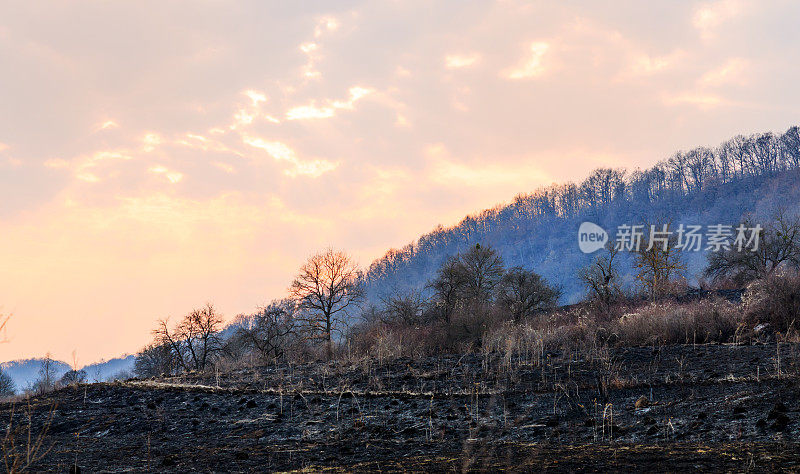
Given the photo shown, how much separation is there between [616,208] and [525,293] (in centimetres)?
12827

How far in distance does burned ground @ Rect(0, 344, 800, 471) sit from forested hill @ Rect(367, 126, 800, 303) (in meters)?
85.5

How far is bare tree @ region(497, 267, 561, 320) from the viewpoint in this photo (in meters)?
32.6

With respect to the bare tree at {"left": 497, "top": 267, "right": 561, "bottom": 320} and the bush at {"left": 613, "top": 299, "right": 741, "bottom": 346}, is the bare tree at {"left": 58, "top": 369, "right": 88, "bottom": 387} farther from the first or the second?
the bare tree at {"left": 497, "top": 267, "right": 561, "bottom": 320}

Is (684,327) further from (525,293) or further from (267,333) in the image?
(267,333)

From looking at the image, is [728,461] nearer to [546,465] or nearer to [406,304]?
[546,465]

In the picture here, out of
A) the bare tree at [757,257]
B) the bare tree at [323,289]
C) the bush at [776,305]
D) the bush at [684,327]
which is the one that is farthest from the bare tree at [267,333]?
the bare tree at [757,257]

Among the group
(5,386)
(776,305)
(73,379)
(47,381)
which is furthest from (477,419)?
(5,386)

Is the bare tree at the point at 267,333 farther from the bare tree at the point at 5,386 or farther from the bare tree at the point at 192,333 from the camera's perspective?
the bare tree at the point at 5,386

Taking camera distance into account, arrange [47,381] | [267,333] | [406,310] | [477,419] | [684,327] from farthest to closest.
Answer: [267,333], [406,310], [47,381], [684,327], [477,419]

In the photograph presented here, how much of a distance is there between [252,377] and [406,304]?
1784 cm

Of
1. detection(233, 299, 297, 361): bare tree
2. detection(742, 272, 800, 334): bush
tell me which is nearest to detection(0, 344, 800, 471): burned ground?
detection(742, 272, 800, 334): bush

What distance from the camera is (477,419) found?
293 inches

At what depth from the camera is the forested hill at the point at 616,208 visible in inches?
4656

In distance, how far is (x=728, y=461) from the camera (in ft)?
14.6
